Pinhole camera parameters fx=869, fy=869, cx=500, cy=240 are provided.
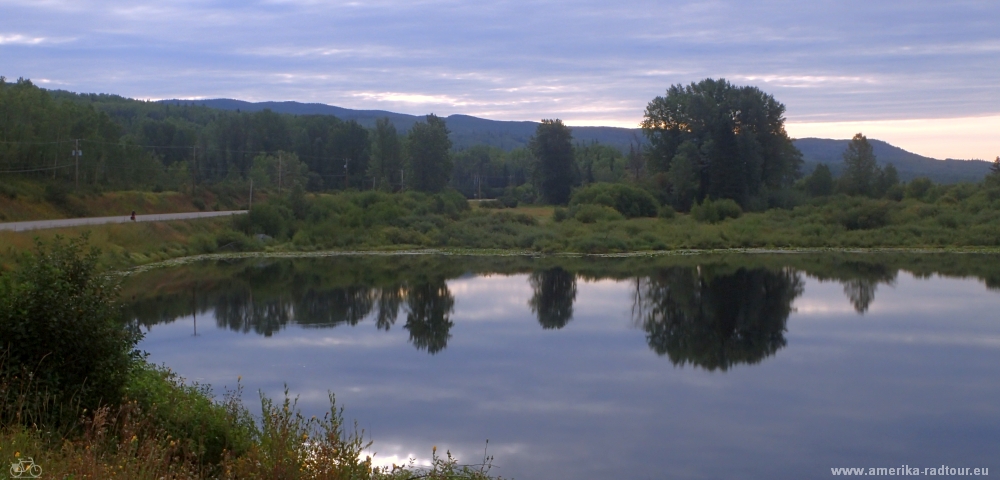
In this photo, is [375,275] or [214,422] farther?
[375,275]

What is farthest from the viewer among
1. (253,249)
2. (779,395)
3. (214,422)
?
(253,249)

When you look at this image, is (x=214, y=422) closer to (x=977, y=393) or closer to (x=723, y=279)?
(x=977, y=393)

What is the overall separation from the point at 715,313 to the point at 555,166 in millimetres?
47501

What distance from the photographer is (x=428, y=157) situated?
70938 mm

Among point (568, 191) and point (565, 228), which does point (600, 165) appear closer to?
point (568, 191)

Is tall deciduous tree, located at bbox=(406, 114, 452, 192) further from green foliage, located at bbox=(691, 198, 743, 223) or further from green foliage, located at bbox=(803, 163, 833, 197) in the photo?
green foliage, located at bbox=(803, 163, 833, 197)

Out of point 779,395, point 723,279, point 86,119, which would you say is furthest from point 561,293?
point 86,119

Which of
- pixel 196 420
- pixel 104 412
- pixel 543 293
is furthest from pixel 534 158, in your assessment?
pixel 104 412

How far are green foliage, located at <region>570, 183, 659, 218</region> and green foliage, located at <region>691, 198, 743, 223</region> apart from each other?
5092 millimetres

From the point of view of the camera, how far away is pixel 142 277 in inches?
1053

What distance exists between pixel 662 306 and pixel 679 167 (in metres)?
36.5

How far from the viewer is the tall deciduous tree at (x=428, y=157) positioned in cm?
7062

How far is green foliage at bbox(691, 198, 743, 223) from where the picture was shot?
49031 mm

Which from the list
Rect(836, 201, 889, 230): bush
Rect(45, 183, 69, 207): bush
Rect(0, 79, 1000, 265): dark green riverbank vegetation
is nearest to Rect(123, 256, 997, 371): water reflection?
Rect(0, 79, 1000, 265): dark green riverbank vegetation
